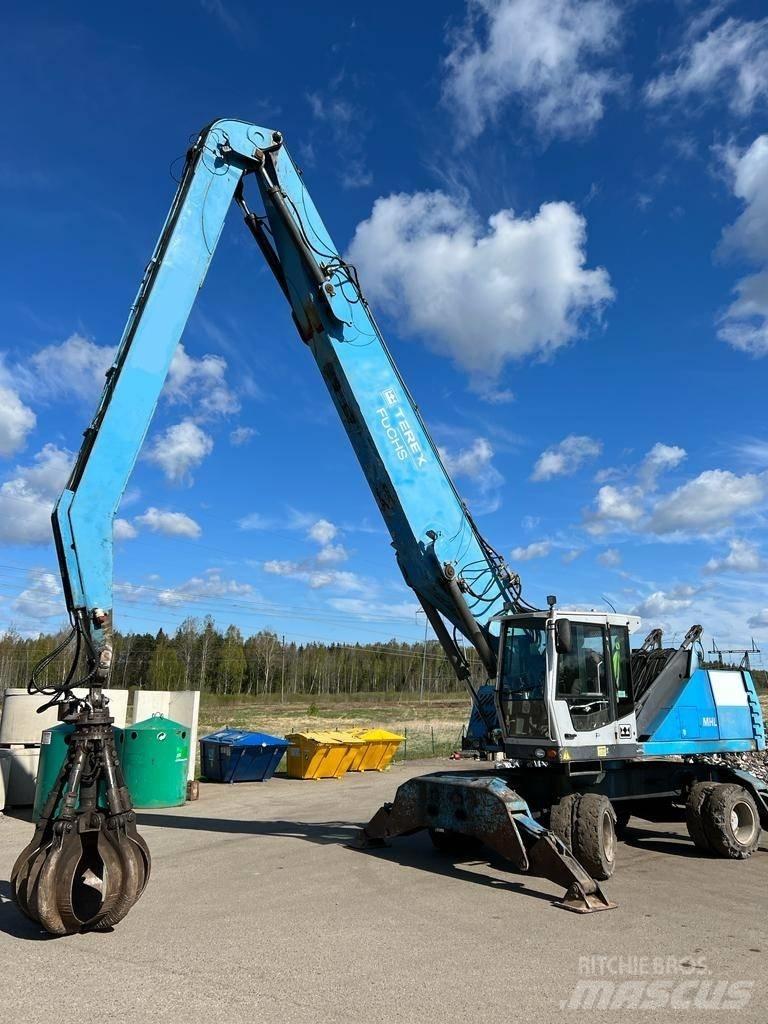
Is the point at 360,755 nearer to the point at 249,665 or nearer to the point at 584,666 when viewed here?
the point at 584,666

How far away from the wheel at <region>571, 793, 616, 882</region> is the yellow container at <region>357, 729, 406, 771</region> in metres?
10.6

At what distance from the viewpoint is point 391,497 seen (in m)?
9.91

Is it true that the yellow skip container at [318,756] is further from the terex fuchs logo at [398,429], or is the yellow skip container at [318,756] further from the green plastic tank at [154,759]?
the terex fuchs logo at [398,429]

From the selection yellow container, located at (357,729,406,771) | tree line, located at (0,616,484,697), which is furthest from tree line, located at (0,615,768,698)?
yellow container, located at (357,729,406,771)

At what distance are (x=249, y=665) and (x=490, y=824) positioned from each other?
8636 cm

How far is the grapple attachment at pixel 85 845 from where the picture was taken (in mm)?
5754

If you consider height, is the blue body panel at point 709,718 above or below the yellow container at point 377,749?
above

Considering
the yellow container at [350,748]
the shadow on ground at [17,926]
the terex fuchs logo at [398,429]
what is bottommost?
the shadow on ground at [17,926]

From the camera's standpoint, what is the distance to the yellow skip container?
1778 cm

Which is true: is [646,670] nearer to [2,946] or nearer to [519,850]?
[519,850]

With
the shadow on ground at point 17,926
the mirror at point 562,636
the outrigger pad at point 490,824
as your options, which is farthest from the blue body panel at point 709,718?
the shadow on ground at point 17,926

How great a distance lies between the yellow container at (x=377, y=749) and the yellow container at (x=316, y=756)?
0.82 m

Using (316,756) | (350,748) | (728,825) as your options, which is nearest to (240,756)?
(316,756)

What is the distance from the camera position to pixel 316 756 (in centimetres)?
1773
